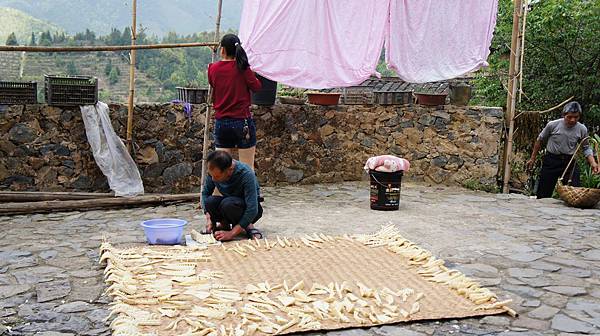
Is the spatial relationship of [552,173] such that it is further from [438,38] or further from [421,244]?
[421,244]

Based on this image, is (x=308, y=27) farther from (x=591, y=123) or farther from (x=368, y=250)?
(x=591, y=123)

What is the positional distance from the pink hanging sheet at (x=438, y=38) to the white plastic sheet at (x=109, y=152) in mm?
2863

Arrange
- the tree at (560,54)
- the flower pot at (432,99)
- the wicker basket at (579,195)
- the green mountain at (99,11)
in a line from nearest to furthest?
the wicker basket at (579,195), the flower pot at (432,99), the tree at (560,54), the green mountain at (99,11)

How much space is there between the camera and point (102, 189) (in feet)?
19.7

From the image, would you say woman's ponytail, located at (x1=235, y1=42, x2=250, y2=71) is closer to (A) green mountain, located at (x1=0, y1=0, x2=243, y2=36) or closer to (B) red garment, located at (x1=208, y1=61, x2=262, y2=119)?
(B) red garment, located at (x1=208, y1=61, x2=262, y2=119)

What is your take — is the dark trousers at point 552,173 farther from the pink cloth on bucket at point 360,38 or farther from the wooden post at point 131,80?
the wooden post at point 131,80

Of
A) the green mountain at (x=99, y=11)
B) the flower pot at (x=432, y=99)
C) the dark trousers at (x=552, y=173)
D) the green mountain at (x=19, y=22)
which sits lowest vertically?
the dark trousers at (x=552, y=173)

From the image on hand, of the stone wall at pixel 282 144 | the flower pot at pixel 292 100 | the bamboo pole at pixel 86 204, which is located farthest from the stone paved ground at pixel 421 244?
the flower pot at pixel 292 100

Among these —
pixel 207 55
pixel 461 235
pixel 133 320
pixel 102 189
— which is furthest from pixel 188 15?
pixel 133 320

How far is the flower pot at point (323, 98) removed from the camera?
707 cm

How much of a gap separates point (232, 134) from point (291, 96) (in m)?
2.57

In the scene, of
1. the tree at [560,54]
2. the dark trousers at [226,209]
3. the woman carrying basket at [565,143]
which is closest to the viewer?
the dark trousers at [226,209]

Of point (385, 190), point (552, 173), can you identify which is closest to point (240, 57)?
point (385, 190)

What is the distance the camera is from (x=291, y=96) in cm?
754
